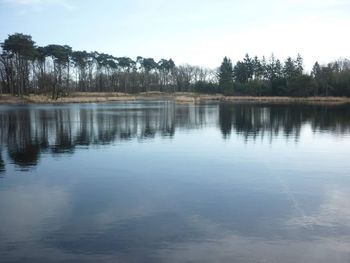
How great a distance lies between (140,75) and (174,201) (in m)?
125

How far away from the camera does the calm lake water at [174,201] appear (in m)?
8.76

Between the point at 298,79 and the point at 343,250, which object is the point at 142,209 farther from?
the point at 298,79

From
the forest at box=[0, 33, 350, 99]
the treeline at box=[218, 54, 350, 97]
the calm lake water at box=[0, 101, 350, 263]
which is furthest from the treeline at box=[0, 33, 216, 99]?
the calm lake water at box=[0, 101, 350, 263]

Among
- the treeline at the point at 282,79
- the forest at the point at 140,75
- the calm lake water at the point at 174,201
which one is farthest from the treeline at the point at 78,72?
the calm lake water at the point at 174,201

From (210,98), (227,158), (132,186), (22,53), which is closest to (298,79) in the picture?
(210,98)

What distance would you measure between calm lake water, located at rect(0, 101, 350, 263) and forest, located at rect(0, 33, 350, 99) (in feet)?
222

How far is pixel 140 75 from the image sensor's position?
13438 centimetres

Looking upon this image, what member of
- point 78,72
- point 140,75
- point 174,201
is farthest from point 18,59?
point 174,201

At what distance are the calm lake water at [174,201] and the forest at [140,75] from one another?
67702 millimetres

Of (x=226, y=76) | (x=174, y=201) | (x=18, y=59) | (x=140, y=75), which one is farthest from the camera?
(x=140, y=75)

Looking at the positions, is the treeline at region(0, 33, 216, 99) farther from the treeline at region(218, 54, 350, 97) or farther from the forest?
the treeline at region(218, 54, 350, 97)

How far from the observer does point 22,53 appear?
8119cm

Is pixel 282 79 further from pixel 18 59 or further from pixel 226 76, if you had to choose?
pixel 18 59

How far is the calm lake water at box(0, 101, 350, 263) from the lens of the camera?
8758mm
